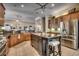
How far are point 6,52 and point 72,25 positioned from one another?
1.56 m

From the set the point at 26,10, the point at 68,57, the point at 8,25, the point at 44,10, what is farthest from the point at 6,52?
the point at 68,57

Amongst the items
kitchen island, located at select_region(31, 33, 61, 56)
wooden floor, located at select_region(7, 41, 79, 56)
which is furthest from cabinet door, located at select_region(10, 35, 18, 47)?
kitchen island, located at select_region(31, 33, 61, 56)

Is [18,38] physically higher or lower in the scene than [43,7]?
lower

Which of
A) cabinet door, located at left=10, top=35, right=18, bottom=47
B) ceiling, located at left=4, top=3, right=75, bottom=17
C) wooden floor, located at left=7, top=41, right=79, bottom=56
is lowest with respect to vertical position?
wooden floor, located at left=7, top=41, right=79, bottom=56

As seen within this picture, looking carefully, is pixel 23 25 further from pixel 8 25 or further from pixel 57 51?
pixel 57 51

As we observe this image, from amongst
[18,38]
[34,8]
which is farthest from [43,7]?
[18,38]

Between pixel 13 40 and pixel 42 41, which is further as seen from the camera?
pixel 42 41

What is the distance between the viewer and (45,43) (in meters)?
2.21

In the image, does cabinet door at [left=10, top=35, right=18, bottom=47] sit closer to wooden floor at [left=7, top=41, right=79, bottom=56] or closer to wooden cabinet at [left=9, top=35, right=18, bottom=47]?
wooden cabinet at [left=9, top=35, right=18, bottom=47]

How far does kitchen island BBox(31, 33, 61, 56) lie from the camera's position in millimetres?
2211

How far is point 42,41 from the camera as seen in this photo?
88.6 inches

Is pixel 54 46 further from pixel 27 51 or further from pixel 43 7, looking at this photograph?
pixel 43 7

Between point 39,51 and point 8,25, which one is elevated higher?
point 8,25

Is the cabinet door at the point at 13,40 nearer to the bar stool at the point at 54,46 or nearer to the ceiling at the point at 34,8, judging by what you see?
the ceiling at the point at 34,8
